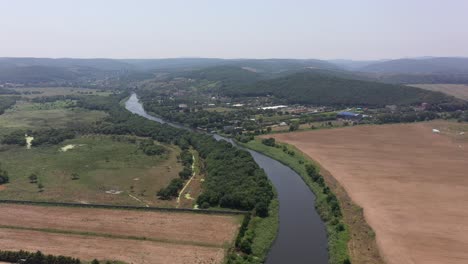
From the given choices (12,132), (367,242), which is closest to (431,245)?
(367,242)

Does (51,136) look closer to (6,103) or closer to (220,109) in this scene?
(220,109)

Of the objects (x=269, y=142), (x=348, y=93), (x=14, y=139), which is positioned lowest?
(x=14, y=139)

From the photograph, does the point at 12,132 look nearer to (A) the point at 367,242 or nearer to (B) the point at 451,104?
(A) the point at 367,242

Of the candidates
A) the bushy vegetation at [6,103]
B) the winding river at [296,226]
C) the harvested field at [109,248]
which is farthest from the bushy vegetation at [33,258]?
the bushy vegetation at [6,103]

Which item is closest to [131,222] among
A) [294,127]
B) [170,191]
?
[170,191]

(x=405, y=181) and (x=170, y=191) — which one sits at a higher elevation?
(x=405, y=181)

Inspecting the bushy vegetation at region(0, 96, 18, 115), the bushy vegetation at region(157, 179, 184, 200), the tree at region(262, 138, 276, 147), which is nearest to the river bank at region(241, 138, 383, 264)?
the tree at region(262, 138, 276, 147)

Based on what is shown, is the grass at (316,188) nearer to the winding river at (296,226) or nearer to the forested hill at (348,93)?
the winding river at (296,226)
